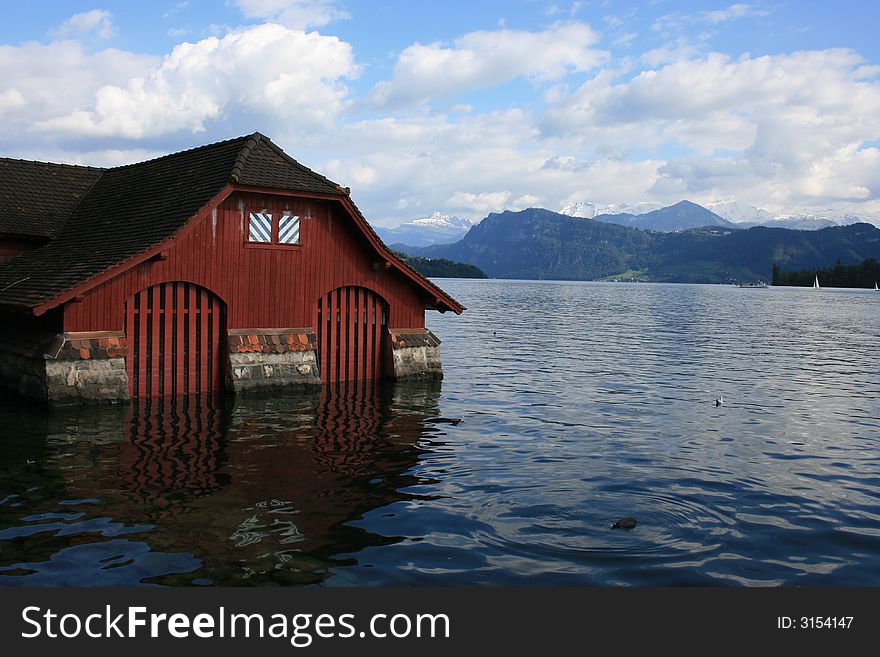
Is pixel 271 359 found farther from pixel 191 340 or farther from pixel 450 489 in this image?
pixel 450 489

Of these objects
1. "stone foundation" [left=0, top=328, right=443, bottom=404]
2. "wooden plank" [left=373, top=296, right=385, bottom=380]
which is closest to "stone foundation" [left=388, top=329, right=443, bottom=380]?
"stone foundation" [left=0, top=328, right=443, bottom=404]

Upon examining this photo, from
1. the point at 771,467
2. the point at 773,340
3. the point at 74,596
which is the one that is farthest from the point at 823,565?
the point at 773,340

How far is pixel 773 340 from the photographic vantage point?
5272 cm

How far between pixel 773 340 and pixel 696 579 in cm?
4610

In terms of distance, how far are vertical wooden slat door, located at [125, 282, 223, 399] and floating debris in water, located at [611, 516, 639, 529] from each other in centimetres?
1481

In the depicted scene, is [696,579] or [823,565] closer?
[696,579]

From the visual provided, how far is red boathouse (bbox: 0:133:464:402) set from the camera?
21516 mm

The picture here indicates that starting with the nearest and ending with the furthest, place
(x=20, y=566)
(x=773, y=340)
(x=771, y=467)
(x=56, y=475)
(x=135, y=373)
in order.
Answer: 1. (x=20, y=566)
2. (x=56, y=475)
3. (x=771, y=467)
4. (x=135, y=373)
5. (x=773, y=340)

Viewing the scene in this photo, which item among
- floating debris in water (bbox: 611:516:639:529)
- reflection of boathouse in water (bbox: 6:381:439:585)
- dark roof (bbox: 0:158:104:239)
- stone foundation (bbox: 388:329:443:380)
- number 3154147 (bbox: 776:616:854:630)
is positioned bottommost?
number 3154147 (bbox: 776:616:854:630)

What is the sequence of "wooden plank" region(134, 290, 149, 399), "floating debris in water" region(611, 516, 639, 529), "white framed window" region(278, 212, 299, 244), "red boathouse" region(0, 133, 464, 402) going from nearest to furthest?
"floating debris in water" region(611, 516, 639, 529), "red boathouse" region(0, 133, 464, 402), "wooden plank" region(134, 290, 149, 399), "white framed window" region(278, 212, 299, 244)

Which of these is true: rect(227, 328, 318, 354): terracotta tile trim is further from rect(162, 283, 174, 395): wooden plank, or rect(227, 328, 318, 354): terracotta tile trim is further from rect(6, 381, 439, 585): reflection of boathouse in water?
rect(162, 283, 174, 395): wooden plank

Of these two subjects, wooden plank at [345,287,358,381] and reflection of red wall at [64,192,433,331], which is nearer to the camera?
reflection of red wall at [64,192,433,331]

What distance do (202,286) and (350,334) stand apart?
5397 millimetres

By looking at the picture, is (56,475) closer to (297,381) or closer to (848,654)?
(297,381)
